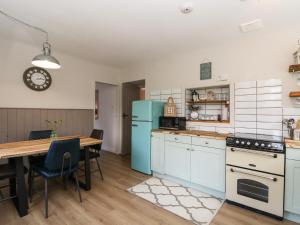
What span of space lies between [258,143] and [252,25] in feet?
5.06

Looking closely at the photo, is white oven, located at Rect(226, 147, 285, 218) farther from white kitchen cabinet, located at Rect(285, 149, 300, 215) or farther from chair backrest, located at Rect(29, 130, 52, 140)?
chair backrest, located at Rect(29, 130, 52, 140)

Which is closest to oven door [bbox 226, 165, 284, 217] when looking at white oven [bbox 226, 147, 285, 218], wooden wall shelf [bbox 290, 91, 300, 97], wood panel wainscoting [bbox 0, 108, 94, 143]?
white oven [bbox 226, 147, 285, 218]

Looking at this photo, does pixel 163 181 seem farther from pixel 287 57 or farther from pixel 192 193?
pixel 287 57

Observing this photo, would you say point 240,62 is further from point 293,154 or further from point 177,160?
point 177,160

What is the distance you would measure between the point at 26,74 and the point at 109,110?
219cm

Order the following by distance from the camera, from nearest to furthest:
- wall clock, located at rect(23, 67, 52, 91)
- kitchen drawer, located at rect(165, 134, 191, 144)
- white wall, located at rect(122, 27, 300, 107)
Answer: white wall, located at rect(122, 27, 300, 107) < kitchen drawer, located at rect(165, 134, 191, 144) < wall clock, located at rect(23, 67, 52, 91)

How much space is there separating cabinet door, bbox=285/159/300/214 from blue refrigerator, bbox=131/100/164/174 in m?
1.99

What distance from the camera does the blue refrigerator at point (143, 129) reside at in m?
3.13

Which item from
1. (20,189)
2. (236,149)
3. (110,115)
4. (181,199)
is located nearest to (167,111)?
(236,149)

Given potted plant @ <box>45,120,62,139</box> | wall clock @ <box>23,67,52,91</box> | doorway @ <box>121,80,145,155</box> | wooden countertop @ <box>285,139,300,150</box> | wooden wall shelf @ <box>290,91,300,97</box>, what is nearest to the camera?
wooden countertop @ <box>285,139,300,150</box>

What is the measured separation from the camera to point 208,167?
2.46 meters

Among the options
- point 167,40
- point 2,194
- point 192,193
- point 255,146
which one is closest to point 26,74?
point 2,194

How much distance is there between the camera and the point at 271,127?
240 cm

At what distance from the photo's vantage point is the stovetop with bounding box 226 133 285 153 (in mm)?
1901
